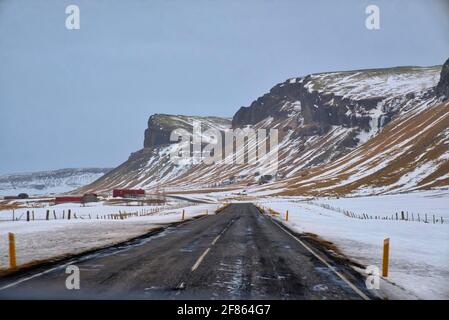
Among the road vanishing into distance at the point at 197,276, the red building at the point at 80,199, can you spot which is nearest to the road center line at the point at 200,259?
the road vanishing into distance at the point at 197,276

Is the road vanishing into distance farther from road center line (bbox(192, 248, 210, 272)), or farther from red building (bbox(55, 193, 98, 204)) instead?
red building (bbox(55, 193, 98, 204))

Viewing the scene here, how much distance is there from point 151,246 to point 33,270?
686 centimetres

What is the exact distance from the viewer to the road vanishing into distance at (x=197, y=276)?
33.6 feet

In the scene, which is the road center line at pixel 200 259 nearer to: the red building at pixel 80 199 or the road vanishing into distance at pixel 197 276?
the road vanishing into distance at pixel 197 276

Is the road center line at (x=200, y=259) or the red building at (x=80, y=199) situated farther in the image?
the red building at (x=80, y=199)

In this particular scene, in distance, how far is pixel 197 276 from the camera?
483 inches

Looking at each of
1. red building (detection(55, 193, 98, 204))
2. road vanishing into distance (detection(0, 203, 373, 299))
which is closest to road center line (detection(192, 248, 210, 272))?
road vanishing into distance (detection(0, 203, 373, 299))

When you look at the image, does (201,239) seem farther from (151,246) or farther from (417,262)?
(417,262)

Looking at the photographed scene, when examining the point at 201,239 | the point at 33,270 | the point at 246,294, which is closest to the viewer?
the point at 246,294

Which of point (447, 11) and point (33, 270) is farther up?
point (447, 11)

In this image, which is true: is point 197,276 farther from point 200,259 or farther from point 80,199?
point 80,199

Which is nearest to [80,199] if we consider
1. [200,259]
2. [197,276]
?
[200,259]
